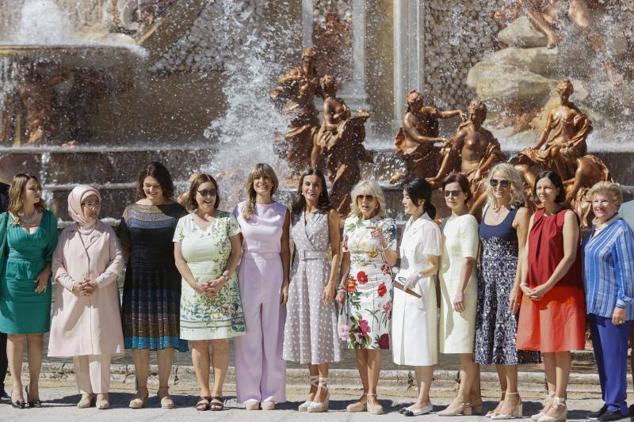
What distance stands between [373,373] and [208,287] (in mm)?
1089

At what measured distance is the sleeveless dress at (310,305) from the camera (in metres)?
6.86

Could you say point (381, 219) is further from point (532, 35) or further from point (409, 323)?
point (532, 35)

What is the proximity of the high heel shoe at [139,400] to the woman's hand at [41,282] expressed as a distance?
859 mm

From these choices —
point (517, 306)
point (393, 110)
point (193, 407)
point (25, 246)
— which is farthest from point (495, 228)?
point (393, 110)

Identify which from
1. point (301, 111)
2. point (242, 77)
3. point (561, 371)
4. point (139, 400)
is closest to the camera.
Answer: point (561, 371)

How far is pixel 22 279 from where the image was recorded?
7.08 metres

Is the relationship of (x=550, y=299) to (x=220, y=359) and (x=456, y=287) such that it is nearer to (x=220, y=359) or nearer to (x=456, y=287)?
(x=456, y=287)

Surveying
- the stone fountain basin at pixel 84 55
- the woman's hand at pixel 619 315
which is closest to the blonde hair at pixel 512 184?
the woman's hand at pixel 619 315

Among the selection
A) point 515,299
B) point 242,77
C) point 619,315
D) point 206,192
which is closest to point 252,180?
point 206,192

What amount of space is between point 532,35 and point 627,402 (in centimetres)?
1365

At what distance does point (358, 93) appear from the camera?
19859 millimetres

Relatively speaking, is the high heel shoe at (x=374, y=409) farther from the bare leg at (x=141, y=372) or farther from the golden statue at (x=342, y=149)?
the golden statue at (x=342, y=149)

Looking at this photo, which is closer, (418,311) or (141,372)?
(418,311)

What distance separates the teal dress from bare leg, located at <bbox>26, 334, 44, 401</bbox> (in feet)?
0.26
